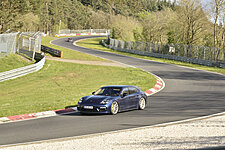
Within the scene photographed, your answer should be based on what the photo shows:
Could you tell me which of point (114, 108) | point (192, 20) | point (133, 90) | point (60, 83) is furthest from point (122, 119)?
point (192, 20)

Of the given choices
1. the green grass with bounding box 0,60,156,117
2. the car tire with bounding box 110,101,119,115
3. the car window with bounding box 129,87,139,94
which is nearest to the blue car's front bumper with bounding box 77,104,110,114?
the car tire with bounding box 110,101,119,115

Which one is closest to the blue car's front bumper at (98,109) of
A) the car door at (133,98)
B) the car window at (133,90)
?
the car door at (133,98)

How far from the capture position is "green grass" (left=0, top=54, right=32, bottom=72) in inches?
1375

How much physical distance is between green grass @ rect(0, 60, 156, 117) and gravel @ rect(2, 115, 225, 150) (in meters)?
6.48

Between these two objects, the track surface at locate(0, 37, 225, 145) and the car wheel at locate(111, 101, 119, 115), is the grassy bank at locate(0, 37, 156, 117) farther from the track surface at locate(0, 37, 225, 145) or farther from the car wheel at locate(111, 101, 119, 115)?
the track surface at locate(0, 37, 225, 145)

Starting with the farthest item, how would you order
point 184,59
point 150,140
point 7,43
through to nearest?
point 184,59 → point 7,43 → point 150,140

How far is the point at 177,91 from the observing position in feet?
74.3

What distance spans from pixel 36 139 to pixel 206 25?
56.4m

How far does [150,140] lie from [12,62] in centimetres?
3065

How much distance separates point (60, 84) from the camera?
91.2 ft

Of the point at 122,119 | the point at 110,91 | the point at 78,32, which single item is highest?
the point at 78,32

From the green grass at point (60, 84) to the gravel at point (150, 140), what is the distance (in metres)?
6.48

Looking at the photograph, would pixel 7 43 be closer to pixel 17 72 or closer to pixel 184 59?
pixel 17 72

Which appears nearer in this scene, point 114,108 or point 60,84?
point 114,108
